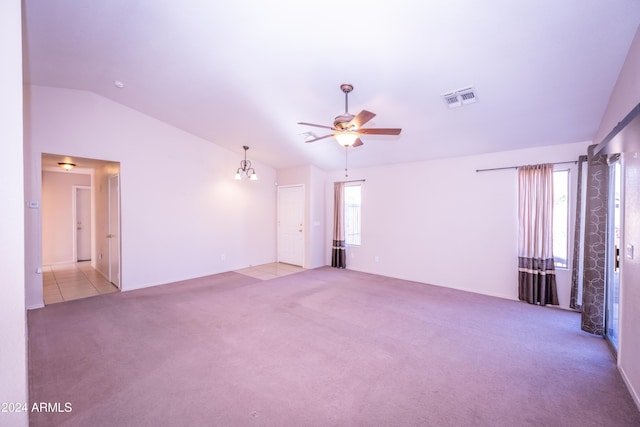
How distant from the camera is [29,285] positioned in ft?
12.9

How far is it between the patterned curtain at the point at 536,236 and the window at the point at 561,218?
18cm

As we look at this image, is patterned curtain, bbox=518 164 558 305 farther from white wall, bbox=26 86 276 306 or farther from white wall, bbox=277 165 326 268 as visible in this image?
white wall, bbox=26 86 276 306

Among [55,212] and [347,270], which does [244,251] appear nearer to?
[347,270]

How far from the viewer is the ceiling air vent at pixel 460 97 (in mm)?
3232

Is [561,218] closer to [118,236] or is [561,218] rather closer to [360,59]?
[360,59]

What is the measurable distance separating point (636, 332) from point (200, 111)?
19.1ft

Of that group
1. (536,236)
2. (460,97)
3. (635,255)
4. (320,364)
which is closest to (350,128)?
(460,97)

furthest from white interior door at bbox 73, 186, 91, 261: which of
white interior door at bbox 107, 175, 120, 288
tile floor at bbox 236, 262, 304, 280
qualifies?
tile floor at bbox 236, 262, 304, 280

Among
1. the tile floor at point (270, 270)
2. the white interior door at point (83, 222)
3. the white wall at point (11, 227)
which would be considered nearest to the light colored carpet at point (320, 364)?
the white wall at point (11, 227)

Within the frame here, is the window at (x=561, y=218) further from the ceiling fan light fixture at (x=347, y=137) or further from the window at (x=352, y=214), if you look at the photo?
the window at (x=352, y=214)

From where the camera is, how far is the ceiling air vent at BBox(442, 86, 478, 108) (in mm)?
3232

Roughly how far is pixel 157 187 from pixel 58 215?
4.17m

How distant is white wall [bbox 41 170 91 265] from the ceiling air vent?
8958 mm

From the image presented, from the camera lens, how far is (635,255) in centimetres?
225
